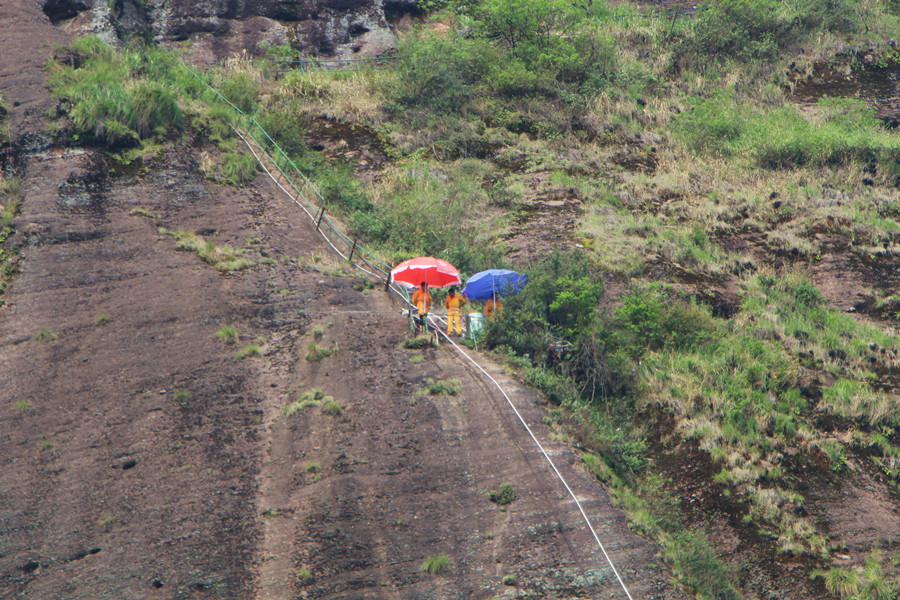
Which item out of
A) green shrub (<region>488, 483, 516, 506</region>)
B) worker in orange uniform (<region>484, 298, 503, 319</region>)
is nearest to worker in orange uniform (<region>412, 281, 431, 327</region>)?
worker in orange uniform (<region>484, 298, 503, 319</region>)

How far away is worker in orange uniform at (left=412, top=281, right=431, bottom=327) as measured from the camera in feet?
55.7

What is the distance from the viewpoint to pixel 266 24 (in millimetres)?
31750

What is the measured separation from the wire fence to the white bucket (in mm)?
1314

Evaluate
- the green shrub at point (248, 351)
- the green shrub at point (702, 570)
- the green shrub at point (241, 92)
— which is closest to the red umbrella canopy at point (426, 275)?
the green shrub at point (248, 351)

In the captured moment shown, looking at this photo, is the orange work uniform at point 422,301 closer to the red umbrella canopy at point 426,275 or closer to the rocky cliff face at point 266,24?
the red umbrella canopy at point 426,275

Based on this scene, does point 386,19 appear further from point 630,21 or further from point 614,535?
point 614,535

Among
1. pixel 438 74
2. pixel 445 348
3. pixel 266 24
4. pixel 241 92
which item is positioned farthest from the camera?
pixel 266 24

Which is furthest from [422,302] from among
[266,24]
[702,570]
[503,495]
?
[266,24]

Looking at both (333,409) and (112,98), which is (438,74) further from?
(333,409)

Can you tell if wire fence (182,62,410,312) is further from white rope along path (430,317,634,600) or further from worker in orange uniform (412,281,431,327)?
white rope along path (430,317,634,600)

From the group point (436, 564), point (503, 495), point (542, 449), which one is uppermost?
point (542, 449)

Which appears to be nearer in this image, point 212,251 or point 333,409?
point 333,409

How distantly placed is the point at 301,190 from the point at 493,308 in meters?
7.41

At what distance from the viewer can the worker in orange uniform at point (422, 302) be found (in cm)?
1697
